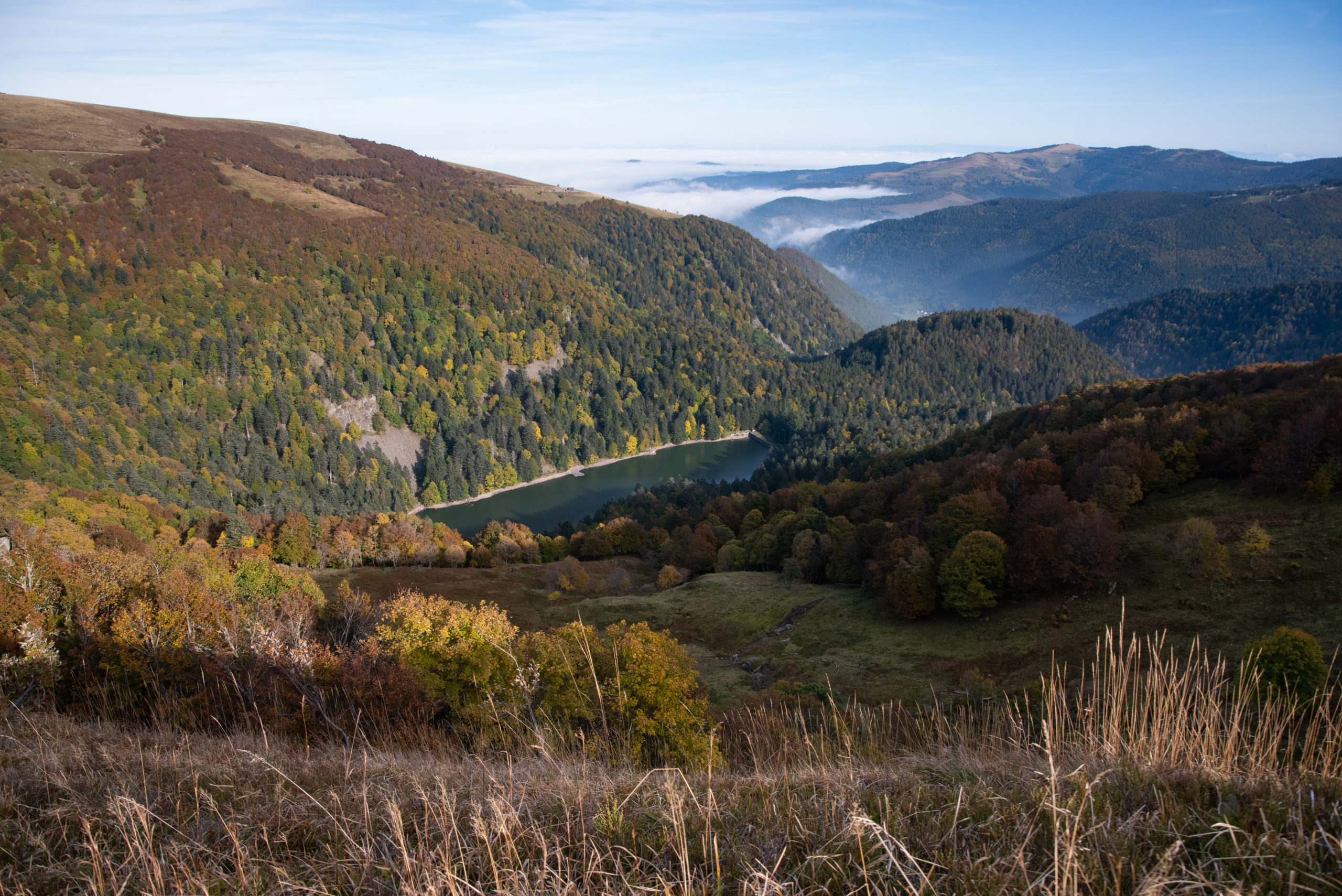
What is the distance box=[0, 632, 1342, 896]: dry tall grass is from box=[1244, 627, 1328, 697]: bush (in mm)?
20728

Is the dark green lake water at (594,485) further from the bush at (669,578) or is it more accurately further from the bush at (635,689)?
the bush at (635,689)

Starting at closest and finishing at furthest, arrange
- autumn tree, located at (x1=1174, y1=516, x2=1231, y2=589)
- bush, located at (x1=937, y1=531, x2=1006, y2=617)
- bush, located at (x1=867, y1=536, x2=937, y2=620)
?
1. autumn tree, located at (x1=1174, y1=516, x2=1231, y2=589)
2. bush, located at (x1=937, y1=531, x2=1006, y2=617)
3. bush, located at (x1=867, y1=536, x2=937, y2=620)

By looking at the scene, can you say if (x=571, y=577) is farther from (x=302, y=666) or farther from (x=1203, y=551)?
(x=1203, y=551)

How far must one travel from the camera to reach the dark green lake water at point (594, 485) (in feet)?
456

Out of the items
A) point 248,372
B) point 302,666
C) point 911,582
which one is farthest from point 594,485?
point 302,666

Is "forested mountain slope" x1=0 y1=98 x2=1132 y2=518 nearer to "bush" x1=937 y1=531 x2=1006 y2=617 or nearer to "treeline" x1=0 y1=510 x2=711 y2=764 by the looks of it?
"treeline" x1=0 y1=510 x2=711 y2=764

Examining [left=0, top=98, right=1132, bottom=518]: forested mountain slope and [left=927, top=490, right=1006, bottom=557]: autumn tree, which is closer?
[left=927, top=490, right=1006, bottom=557]: autumn tree

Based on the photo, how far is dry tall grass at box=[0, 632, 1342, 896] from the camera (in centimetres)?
373

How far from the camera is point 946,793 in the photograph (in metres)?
5.07

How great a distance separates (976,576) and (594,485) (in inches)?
4824

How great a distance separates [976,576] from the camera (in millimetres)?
43531

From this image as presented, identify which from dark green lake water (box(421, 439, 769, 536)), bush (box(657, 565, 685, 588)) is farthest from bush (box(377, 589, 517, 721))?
dark green lake water (box(421, 439, 769, 536))

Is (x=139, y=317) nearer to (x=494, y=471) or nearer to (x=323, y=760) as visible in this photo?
(x=494, y=471)

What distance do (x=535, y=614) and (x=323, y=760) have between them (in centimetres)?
5551
